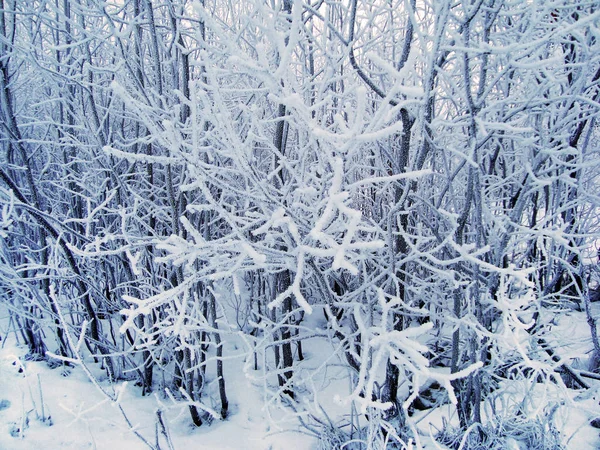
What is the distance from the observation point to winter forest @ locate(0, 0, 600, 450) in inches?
58.3

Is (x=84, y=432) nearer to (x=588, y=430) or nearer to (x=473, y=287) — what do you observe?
(x=473, y=287)

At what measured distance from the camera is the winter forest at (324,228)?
148 cm

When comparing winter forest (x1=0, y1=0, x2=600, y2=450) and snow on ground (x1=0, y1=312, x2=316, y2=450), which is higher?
winter forest (x1=0, y1=0, x2=600, y2=450)

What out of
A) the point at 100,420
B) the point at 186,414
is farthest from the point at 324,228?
the point at 100,420

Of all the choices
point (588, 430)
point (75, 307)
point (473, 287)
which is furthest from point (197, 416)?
point (588, 430)

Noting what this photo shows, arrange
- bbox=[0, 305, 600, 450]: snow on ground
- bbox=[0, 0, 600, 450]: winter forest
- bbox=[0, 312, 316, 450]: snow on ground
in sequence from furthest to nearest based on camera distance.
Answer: bbox=[0, 312, 316, 450]: snow on ground < bbox=[0, 305, 600, 450]: snow on ground < bbox=[0, 0, 600, 450]: winter forest

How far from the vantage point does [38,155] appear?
4270mm

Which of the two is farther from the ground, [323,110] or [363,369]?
[323,110]

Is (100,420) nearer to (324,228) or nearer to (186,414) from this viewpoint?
(186,414)

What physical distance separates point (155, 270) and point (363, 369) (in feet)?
7.73

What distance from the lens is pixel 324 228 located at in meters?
1.67

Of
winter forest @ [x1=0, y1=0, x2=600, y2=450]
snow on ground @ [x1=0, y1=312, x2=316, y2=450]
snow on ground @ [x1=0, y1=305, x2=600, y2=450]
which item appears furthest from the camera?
snow on ground @ [x1=0, y1=312, x2=316, y2=450]

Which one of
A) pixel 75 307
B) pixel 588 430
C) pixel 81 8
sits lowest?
pixel 588 430

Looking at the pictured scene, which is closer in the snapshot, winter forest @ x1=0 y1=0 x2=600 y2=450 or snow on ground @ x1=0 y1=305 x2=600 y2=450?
winter forest @ x1=0 y1=0 x2=600 y2=450
